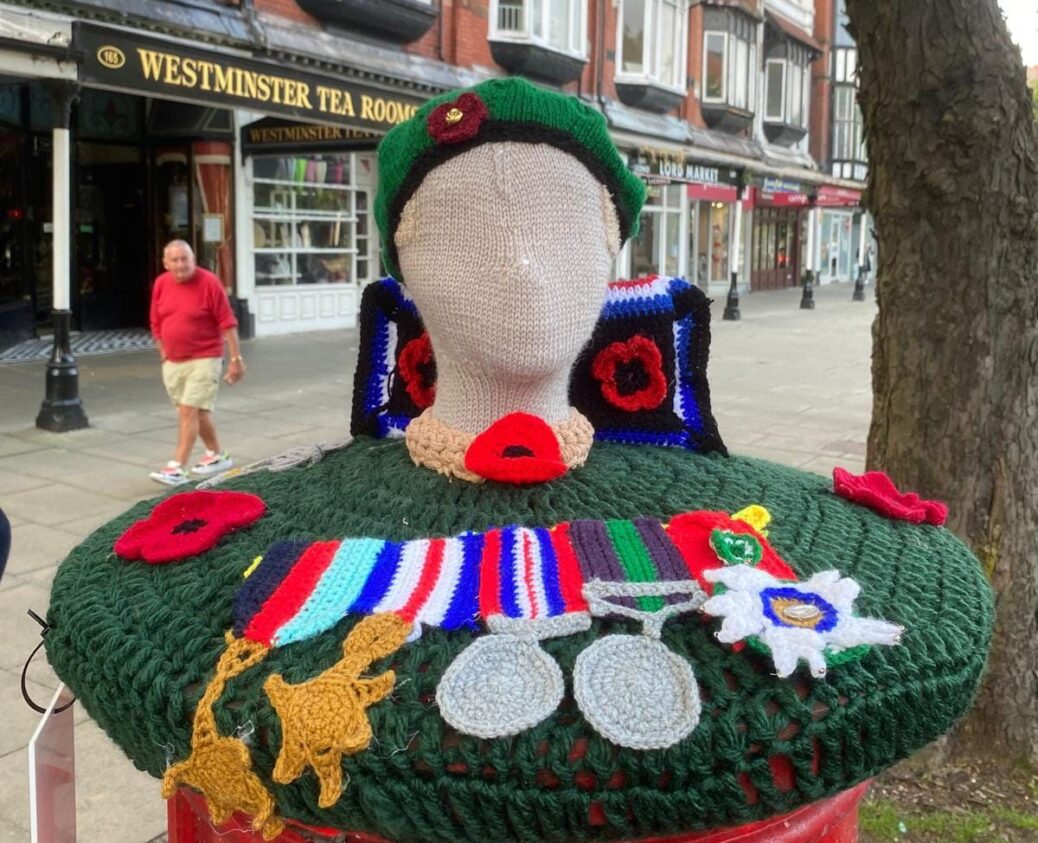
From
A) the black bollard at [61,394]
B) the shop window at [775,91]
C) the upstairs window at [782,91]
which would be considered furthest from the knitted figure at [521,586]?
the shop window at [775,91]

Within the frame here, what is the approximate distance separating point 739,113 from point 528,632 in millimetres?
23948

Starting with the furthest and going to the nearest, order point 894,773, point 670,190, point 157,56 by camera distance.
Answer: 1. point 670,190
2. point 157,56
3. point 894,773

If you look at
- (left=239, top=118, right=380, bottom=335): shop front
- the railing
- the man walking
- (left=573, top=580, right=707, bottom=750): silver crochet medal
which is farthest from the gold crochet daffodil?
the railing

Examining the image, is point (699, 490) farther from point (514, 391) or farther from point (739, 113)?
point (739, 113)

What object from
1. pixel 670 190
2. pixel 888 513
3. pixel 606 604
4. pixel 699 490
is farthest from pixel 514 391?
pixel 670 190

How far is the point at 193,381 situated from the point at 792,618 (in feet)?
19.7

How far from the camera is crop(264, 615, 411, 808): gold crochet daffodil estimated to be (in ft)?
3.39

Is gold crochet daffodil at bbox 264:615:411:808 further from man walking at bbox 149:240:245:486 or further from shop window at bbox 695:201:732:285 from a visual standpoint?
shop window at bbox 695:201:732:285

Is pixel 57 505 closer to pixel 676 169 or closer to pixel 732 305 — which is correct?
pixel 676 169

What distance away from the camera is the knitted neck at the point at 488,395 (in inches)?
59.1

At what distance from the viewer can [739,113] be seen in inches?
921

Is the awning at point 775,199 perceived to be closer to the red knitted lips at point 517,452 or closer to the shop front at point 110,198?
the shop front at point 110,198

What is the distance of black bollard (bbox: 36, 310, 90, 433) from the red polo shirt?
5.31 ft

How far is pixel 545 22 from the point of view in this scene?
16.6m
